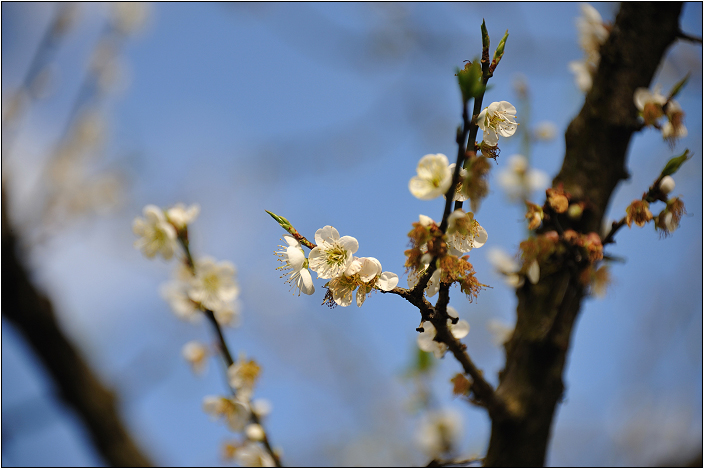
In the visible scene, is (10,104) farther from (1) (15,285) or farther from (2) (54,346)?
(2) (54,346)

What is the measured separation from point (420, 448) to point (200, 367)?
1.33 metres

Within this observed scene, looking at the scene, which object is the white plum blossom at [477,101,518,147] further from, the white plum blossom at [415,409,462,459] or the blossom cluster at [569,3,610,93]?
the white plum blossom at [415,409,462,459]

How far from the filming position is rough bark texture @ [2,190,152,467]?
1.88 m

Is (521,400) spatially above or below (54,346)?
above

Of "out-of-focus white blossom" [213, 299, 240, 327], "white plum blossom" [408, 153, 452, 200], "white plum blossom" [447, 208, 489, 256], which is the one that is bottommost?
"out-of-focus white blossom" [213, 299, 240, 327]

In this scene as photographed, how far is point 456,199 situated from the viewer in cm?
83

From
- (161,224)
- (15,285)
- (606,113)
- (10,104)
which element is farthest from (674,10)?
(10,104)

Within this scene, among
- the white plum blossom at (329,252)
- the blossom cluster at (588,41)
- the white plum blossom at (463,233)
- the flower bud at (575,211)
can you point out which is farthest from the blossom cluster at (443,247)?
the blossom cluster at (588,41)

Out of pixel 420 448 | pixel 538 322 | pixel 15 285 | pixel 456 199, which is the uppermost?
pixel 456 199

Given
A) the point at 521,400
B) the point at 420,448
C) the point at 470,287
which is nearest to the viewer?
the point at 470,287

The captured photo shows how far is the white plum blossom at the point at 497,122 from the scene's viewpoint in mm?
896

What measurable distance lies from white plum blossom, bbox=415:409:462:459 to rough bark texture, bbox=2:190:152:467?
1.43m

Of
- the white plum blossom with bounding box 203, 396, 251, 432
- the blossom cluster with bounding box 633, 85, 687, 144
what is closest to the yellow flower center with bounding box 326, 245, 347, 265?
the white plum blossom with bounding box 203, 396, 251, 432

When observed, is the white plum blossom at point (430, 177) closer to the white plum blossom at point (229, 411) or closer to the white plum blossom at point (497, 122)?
the white plum blossom at point (497, 122)
